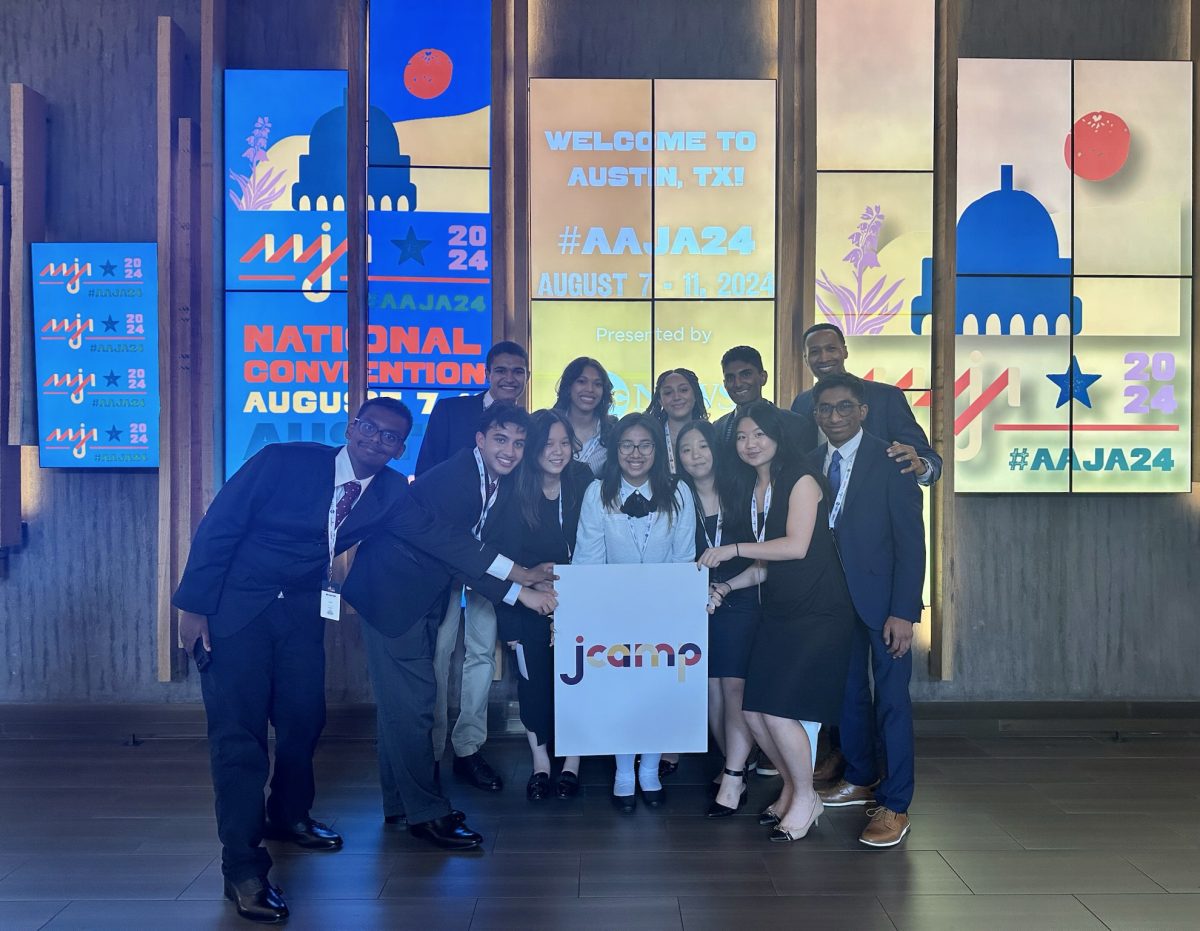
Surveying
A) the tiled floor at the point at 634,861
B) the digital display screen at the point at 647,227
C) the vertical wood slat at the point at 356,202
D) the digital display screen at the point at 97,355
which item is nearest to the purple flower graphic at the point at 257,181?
the vertical wood slat at the point at 356,202

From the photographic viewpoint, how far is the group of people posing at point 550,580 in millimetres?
3256

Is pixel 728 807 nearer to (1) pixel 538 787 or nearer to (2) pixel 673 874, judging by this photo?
(2) pixel 673 874

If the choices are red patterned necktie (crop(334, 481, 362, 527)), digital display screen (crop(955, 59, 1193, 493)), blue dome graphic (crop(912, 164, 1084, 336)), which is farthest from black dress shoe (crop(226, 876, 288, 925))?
blue dome graphic (crop(912, 164, 1084, 336))

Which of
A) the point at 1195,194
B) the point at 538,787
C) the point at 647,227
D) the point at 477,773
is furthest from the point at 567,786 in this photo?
the point at 1195,194

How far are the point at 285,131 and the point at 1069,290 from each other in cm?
453

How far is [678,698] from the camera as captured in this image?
3961mm

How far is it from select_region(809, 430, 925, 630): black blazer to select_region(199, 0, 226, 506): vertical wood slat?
3384 mm

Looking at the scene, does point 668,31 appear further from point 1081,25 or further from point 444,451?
point 444,451

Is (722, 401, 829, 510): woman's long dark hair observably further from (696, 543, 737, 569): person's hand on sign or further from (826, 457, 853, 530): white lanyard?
(696, 543, 737, 569): person's hand on sign

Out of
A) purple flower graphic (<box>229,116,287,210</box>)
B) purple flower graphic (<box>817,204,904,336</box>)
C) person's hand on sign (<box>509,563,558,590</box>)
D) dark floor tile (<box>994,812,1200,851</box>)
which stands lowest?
dark floor tile (<box>994,812,1200,851</box>)

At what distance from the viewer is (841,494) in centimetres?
380

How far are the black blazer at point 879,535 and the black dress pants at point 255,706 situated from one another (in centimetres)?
208

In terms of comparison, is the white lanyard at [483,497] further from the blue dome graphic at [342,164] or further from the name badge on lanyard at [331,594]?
the blue dome graphic at [342,164]

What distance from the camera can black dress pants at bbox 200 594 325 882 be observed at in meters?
3.14
